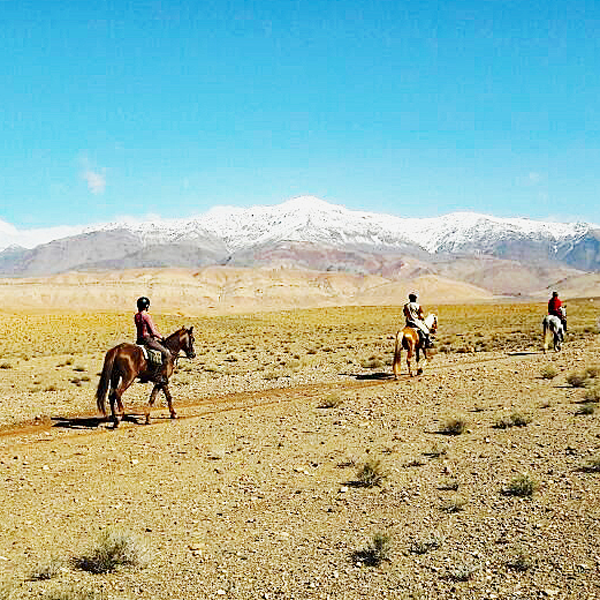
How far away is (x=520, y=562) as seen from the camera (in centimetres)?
750

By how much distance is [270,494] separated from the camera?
1046 centimetres

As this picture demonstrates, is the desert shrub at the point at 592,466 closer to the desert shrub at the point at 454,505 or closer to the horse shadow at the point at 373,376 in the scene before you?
the desert shrub at the point at 454,505

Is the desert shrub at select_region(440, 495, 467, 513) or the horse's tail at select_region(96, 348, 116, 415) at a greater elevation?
the horse's tail at select_region(96, 348, 116, 415)

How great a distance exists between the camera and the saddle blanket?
1645cm

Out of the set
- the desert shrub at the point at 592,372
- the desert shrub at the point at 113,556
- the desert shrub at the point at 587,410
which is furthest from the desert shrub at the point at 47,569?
the desert shrub at the point at 592,372

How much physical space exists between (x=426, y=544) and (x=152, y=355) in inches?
391

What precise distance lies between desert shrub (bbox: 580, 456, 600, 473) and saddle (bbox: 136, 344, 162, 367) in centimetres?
998

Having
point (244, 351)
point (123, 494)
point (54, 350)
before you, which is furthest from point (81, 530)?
point (54, 350)

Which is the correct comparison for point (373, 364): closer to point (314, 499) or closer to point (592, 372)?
point (592, 372)

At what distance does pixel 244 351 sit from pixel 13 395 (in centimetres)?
1543

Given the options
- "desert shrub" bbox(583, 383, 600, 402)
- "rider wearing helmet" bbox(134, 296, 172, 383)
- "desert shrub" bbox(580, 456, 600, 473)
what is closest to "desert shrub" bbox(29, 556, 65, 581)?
"desert shrub" bbox(580, 456, 600, 473)

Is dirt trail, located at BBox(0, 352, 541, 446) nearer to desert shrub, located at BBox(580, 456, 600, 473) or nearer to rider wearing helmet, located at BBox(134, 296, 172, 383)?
rider wearing helmet, located at BBox(134, 296, 172, 383)

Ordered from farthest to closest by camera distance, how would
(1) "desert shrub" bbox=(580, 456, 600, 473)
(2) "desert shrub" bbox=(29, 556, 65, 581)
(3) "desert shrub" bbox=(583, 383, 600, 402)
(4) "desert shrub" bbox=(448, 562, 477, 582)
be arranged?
(3) "desert shrub" bbox=(583, 383, 600, 402) < (1) "desert shrub" bbox=(580, 456, 600, 473) < (2) "desert shrub" bbox=(29, 556, 65, 581) < (4) "desert shrub" bbox=(448, 562, 477, 582)

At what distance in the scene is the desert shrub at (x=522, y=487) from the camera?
959cm
